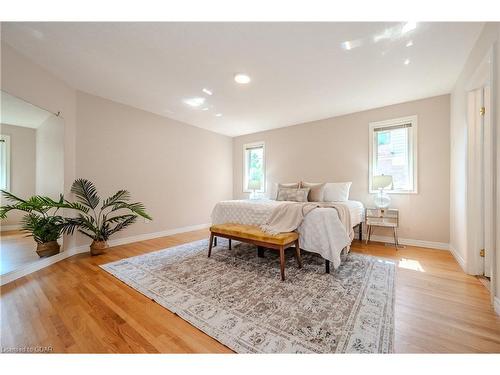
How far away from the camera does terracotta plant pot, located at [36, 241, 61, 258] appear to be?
2.65m

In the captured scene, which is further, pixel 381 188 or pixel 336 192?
pixel 336 192

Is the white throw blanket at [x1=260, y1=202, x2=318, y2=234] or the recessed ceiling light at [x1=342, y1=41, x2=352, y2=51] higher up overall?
the recessed ceiling light at [x1=342, y1=41, x2=352, y2=51]

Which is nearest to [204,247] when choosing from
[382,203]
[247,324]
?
[247,324]

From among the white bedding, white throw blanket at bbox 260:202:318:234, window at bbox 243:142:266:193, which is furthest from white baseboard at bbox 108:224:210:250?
white throw blanket at bbox 260:202:318:234

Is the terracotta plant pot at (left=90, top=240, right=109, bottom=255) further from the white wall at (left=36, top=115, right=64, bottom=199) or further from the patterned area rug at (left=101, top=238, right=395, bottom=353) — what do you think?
the white wall at (left=36, top=115, right=64, bottom=199)

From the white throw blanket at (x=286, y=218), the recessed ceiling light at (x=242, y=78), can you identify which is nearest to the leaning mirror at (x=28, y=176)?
the recessed ceiling light at (x=242, y=78)

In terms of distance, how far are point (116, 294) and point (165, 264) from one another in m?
0.75

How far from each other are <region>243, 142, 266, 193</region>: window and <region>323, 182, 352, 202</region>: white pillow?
188 cm

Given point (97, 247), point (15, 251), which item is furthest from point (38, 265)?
point (15, 251)

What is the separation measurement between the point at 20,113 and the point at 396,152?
582 centimetres

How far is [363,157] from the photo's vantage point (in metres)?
3.87

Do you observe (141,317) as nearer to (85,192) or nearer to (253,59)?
(85,192)

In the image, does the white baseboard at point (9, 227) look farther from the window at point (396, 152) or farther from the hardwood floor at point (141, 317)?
the window at point (396, 152)
